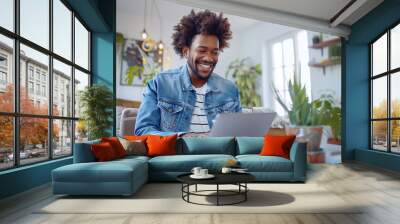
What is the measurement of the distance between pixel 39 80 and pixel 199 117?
3.47 m

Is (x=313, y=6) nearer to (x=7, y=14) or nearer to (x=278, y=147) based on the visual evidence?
(x=278, y=147)

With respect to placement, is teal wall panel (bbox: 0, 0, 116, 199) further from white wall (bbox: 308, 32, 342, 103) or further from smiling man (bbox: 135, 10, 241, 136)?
white wall (bbox: 308, 32, 342, 103)

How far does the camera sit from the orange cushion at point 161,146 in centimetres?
566

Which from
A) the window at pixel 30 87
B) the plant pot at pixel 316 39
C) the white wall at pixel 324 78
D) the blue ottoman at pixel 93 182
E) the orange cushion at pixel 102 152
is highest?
the plant pot at pixel 316 39

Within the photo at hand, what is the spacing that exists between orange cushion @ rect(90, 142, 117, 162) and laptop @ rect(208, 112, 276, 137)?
250 centimetres

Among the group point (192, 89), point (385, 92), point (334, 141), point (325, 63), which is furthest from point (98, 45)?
point (334, 141)

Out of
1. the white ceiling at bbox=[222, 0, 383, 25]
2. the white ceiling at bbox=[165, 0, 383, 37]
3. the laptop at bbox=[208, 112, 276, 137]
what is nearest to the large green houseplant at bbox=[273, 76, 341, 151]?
the white ceiling at bbox=[165, 0, 383, 37]

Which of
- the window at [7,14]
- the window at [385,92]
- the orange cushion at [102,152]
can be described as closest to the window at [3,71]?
the window at [7,14]

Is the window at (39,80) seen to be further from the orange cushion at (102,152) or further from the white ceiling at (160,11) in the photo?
the white ceiling at (160,11)

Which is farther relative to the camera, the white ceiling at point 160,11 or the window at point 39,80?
the white ceiling at point 160,11

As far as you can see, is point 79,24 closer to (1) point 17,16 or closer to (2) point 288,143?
(1) point 17,16

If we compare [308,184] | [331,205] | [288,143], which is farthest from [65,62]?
[331,205]

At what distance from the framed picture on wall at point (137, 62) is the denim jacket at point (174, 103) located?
61.2 inches

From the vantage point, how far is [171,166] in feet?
16.8
